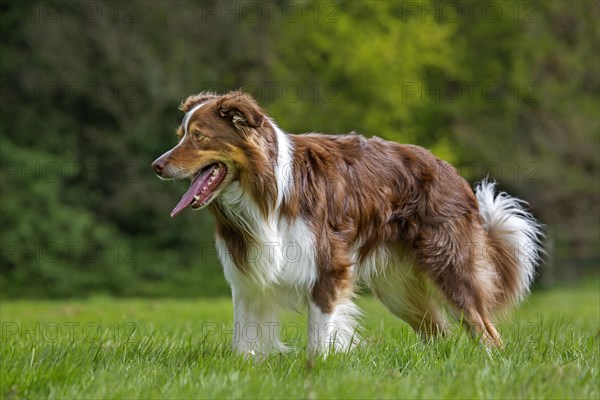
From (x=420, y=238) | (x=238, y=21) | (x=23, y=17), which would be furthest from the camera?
(x=238, y=21)

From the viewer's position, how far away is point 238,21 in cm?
2611

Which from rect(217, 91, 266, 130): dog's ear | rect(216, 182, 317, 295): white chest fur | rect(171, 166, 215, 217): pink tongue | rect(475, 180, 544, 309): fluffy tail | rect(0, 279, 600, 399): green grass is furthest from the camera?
rect(475, 180, 544, 309): fluffy tail

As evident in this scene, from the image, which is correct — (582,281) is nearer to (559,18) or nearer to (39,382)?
(559,18)

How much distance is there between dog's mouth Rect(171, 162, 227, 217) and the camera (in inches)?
239

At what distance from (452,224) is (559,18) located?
2304 centimetres

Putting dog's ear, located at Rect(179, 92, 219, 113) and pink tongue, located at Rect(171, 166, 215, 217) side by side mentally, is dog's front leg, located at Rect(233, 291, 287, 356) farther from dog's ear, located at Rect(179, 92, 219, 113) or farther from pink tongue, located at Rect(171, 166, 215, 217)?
dog's ear, located at Rect(179, 92, 219, 113)

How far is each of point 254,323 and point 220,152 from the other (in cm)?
144

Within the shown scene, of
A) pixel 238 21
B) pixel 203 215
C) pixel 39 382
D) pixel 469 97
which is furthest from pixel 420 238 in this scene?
pixel 469 97

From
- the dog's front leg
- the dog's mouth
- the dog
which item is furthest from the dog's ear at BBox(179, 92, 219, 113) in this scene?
the dog's front leg

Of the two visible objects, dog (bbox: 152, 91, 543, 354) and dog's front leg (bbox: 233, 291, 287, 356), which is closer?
dog (bbox: 152, 91, 543, 354)

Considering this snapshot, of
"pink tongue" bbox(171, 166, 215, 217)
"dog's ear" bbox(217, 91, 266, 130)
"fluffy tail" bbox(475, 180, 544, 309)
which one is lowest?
"fluffy tail" bbox(475, 180, 544, 309)

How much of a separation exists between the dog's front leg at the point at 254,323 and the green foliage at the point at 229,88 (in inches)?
668

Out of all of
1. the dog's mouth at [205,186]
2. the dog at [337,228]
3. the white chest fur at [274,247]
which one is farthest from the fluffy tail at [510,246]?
the dog's mouth at [205,186]

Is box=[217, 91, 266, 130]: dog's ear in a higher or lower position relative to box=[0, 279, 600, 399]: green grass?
higher
